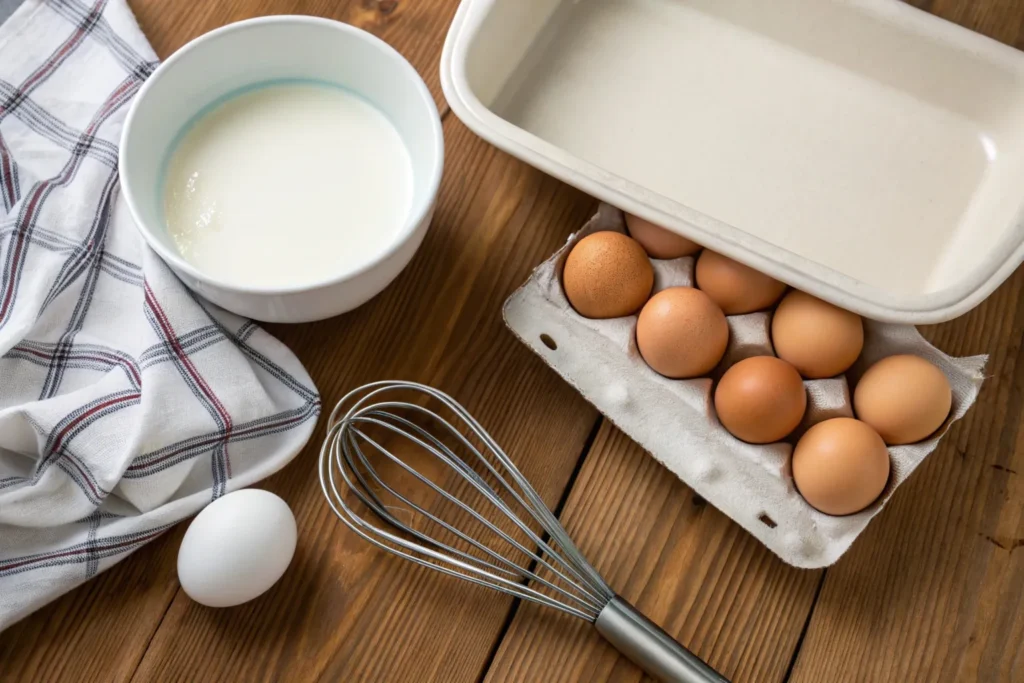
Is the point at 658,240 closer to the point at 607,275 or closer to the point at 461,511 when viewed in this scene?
the point at 607,275

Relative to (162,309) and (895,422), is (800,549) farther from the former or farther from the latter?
(162,309)

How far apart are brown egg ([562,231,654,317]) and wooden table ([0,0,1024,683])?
64 millimetres

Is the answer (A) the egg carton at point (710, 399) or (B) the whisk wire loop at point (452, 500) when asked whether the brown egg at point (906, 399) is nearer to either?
(A) the egg carton at point (710, 399)

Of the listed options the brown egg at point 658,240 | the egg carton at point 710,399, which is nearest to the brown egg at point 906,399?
the egg carton at point 710,399

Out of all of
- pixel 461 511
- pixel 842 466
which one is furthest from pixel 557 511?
pixel 842 466

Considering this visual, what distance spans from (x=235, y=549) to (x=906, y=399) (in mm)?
408

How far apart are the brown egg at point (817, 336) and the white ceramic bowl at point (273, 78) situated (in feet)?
0.78

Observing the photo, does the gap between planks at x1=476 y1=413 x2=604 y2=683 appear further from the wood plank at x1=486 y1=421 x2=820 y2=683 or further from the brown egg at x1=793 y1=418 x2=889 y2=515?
the brown egg at x1=793 y1=418 x2=889 y2=515

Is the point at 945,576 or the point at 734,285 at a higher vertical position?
the point at 734,285

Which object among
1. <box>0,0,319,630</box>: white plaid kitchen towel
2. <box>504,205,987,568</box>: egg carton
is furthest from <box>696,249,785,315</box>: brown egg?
<box>0,0,319,630</box>: white plaid kitchen towel

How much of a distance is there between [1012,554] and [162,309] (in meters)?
0.58

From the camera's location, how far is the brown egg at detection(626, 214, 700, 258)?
57cm

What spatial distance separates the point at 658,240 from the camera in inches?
22.5

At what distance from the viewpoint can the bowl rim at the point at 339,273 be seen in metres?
0.50
